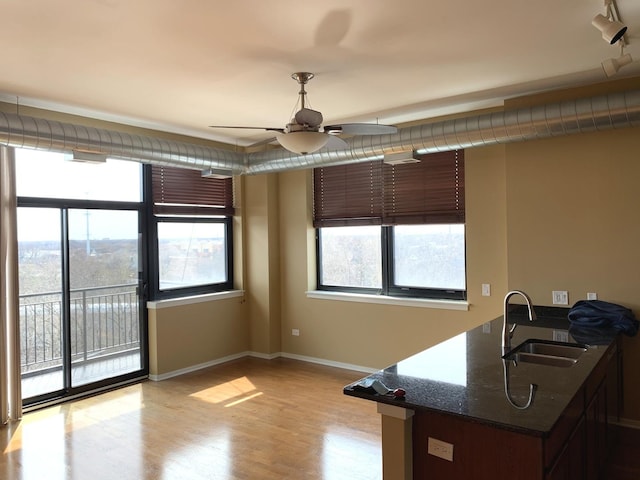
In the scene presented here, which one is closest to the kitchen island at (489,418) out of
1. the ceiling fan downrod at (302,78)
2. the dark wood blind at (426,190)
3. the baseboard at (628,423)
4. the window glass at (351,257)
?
the baseboard at (628,423)

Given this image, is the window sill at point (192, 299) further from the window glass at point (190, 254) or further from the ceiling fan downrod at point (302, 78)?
the ceiling fan downrod at point (302, 78)

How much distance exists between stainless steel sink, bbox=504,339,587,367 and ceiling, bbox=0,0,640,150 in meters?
1.92

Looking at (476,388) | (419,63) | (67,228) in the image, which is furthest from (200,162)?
(476,388)

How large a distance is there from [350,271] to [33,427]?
11.7ft

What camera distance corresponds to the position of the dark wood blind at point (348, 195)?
222 inches

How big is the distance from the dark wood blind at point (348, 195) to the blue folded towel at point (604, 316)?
234cm

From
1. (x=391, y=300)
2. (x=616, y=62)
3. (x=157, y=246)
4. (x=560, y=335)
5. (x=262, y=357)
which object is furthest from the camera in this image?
(x=262, y=357)

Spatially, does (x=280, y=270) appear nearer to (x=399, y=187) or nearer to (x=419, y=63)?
(x=399, y=187)

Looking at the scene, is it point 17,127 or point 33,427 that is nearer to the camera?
point 17,127

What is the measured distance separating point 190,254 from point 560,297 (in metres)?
4.14

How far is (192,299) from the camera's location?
5898 millimetres

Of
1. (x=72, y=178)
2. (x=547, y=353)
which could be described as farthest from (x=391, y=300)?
(x=72, y=178)

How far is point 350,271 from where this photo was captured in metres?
6.00

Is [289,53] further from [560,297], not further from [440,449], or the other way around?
[560,297]
